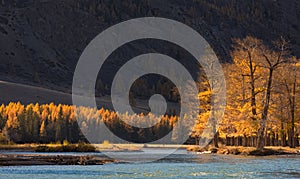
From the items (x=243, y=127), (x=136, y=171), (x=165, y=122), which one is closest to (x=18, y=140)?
(x=165, y=122)

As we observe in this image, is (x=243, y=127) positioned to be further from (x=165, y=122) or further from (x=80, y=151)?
(x=165, y=122)

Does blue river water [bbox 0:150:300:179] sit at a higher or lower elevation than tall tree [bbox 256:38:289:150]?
lower

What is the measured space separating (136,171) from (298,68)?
40.0 meters

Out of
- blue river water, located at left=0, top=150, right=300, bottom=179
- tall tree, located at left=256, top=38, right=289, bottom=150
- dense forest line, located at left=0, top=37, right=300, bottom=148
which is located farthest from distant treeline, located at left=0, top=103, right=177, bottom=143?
blue river water, located at left=0, top=150, right=300, bottom=179

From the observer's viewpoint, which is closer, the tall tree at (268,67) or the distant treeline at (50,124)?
the tall tree at (268,67)

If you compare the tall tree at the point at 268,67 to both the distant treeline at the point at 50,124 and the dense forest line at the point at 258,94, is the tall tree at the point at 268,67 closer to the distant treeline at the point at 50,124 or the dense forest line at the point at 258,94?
the dense forest line at the point at 258,94

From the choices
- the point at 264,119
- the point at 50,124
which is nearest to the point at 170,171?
the point at 264,119

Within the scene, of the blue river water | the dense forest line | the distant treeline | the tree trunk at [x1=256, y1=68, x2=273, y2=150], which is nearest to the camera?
the blue river water

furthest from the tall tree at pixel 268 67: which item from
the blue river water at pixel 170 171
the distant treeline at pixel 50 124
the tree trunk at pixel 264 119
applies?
the distant treeline at pixel 50 124

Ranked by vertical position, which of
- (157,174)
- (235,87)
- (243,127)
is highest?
(235,87)

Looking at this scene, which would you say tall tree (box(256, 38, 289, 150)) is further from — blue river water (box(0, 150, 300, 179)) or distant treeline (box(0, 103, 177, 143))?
distant treeline (box(0, 103, 177, 143))

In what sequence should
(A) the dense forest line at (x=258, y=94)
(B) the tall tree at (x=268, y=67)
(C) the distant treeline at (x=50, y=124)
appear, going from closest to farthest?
(B) the tall tree at (x=268, y=67) < (A) the dense forest line at (x=258, y=94) < (C) the distant treeline at (x=50, y=124)

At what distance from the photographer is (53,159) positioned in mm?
70438

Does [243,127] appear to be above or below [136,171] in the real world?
above
